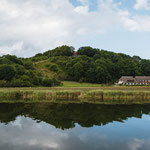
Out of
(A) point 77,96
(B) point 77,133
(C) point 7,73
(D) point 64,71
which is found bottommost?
(B) point 77,133

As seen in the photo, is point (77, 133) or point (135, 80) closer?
point (77, 133)

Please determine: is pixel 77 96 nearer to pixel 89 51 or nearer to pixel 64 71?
pixel 64 71

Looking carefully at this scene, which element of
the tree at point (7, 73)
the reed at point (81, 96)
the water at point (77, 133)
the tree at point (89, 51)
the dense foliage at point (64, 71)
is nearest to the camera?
the water at point (77, 133)

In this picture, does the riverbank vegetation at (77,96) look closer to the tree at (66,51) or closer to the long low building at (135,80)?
the long low building at (135,80)

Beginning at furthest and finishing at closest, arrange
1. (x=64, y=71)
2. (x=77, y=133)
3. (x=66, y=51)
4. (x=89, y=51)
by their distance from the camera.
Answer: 1. (x=66, y=51)
2. (x=89, y=51)
3. (x=64, y=71)
4. (x=77, y=133)

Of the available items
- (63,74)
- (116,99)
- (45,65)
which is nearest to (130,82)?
(63,74)

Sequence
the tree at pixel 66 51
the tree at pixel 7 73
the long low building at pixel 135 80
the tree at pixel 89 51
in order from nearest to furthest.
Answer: the tree at pixel 7 73, the long low building at pixel 135 80, the tree at pixel 89 51, the tree at pixel 66 51

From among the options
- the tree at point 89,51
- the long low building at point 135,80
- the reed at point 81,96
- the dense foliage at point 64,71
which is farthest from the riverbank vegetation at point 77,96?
the tree at point 89,51

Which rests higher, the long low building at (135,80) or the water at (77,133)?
the long low building at (135,80)

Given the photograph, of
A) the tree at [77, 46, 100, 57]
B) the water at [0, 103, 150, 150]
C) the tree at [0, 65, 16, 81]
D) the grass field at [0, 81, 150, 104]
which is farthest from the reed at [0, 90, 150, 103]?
the tree at [77, 46, 100, 57]

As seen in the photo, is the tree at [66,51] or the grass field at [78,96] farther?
the tree at [66,51]

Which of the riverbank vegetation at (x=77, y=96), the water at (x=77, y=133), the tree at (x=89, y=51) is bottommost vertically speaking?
the water at (x=77, y=133)

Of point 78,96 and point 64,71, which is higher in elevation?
point 64,71

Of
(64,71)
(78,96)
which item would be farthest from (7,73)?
(64,71)
